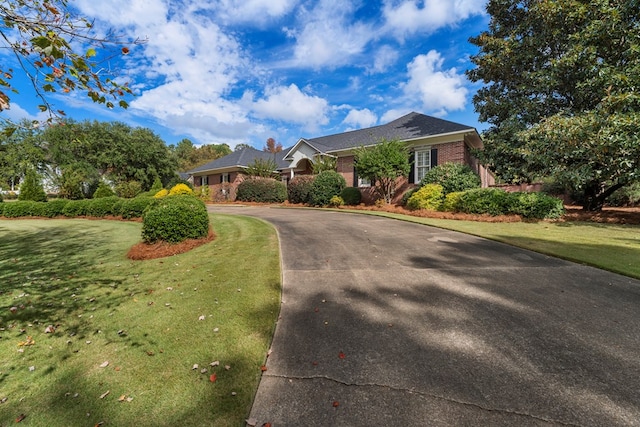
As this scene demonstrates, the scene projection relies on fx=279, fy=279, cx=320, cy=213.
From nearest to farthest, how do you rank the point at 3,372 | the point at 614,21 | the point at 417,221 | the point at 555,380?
the point at 555,380, the point at 3,372, the point at 614,21, the point at 417,221

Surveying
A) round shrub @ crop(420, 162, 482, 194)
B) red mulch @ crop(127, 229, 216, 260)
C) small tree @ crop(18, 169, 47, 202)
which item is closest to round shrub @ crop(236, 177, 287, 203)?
round shrub @ crop(420, 162, 482, 194)

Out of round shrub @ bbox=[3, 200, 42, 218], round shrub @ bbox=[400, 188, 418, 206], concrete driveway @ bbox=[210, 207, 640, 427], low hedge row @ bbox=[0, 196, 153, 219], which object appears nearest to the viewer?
concrete driveway @ bbox=[210, 207, 640, 427]

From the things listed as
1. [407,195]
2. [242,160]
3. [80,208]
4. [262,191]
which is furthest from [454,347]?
[242,160]

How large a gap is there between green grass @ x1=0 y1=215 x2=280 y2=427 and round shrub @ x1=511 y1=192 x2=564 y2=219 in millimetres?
10059

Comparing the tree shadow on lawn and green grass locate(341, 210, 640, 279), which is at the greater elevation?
green grass locate(341, 210, 640, 279)

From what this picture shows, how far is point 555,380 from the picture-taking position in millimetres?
2244

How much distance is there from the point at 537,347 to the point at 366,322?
1.65 metres

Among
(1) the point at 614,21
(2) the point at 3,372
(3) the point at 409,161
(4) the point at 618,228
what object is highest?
(1) the point at 614,21

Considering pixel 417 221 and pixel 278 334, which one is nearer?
pixel 278 334

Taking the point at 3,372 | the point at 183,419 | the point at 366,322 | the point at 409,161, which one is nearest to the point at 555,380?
the point at 366,322

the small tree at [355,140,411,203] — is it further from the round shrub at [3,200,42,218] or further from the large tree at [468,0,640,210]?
the round shrub at [3,200,42,218]

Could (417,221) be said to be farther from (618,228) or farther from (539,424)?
(539,424)

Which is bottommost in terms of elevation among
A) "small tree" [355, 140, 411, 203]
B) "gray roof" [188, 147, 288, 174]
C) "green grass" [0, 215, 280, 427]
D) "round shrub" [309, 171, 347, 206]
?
"green grass" [0, 215, 280, 427]

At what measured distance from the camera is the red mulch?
6.69 metres
